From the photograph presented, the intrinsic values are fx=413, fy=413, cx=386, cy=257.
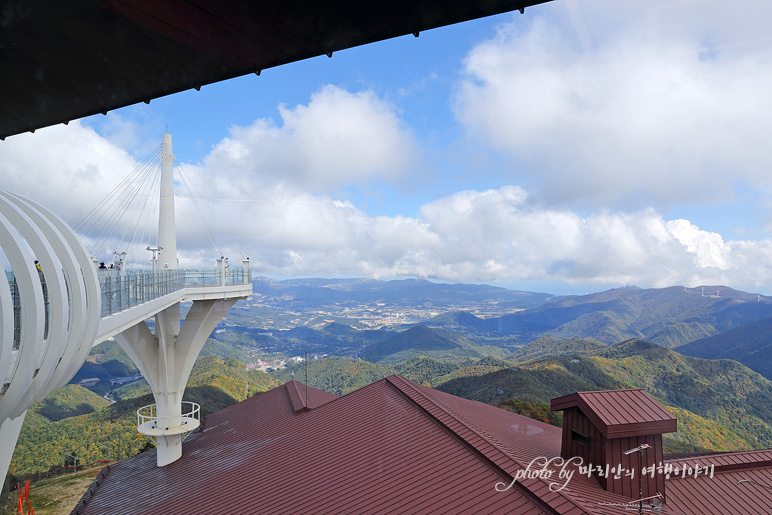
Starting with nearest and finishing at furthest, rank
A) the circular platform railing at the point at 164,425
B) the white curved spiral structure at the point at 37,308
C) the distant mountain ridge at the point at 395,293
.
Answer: the white curved spiral structure at the point at 37,308
the circular platform railing at the point at 164,425
the distant mountain ridge at the point at 395,293

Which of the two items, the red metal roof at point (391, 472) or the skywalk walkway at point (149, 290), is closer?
the red metal roof at point (391, 472)

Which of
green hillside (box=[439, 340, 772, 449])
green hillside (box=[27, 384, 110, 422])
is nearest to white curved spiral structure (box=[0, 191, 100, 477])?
green hillside (box=[27, 384, 110, 422])

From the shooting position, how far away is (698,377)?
25.2 metres

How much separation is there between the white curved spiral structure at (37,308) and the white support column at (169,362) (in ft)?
24.9

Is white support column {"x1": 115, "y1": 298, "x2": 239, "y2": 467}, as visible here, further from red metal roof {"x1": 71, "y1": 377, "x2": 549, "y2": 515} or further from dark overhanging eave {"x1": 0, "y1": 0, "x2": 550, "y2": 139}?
dark overhanging eave {"x1": 0, "y1": 0, "x2": 550, "y2": 139}

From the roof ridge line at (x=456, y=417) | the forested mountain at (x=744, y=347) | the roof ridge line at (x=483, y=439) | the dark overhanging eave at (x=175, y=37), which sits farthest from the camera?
the forested mountain at (x=744, y=347)

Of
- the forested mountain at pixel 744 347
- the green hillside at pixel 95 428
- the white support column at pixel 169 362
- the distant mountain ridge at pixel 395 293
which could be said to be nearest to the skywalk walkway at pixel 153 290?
the white support column at pixel 169 362

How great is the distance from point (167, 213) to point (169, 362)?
3.92 meters

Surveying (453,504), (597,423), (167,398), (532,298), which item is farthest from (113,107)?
(532,298)

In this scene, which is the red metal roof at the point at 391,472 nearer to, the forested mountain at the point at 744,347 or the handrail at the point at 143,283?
the handrail at the point at 143,283

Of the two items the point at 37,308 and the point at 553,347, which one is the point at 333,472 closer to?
the point at 37,308

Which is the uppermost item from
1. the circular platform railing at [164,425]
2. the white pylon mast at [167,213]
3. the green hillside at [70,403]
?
the white pylon mast at [167,213]

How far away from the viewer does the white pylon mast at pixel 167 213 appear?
36.1ft

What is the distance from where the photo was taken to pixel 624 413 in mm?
4984
